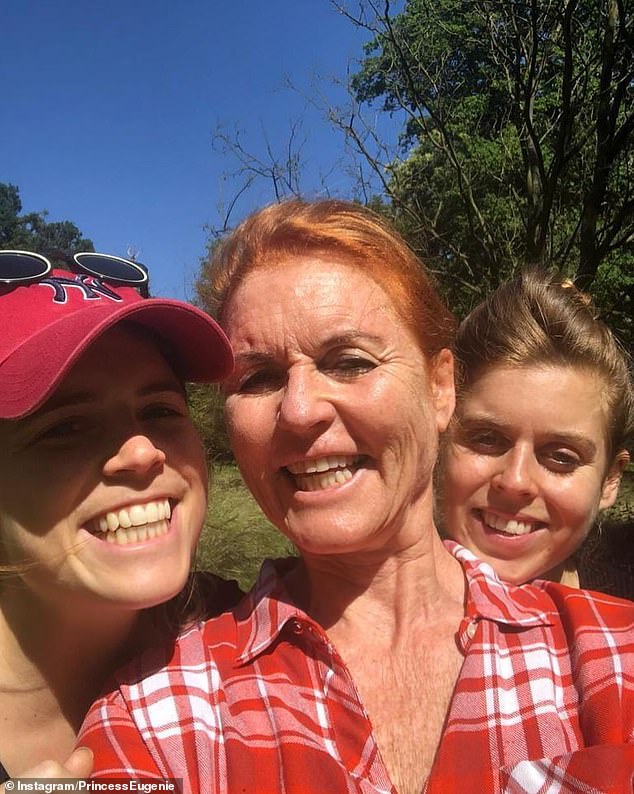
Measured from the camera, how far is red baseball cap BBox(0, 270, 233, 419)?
144cm

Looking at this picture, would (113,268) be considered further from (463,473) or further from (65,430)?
(463,473)

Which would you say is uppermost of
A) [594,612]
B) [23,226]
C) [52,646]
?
[23,226]

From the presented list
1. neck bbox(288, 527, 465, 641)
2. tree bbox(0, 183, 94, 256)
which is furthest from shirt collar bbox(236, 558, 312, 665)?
tree bbox(0, 183, 94, 256)

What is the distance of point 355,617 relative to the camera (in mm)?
1935

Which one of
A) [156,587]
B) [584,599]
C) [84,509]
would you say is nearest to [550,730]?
[584,599]

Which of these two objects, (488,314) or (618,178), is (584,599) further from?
(618,178)

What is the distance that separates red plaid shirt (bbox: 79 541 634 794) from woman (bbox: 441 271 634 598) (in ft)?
1.52

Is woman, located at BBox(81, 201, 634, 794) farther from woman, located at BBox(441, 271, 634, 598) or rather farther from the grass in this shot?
the grass

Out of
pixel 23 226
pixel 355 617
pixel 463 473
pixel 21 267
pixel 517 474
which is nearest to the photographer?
pixel 21 267

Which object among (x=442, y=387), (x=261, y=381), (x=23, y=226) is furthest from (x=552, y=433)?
(x=23, y=226)

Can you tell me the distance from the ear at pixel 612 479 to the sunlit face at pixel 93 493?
66.6 inches

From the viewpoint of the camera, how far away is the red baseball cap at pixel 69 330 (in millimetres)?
1443

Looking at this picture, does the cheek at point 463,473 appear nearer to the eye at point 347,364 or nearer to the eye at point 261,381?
the eye at point 347,364

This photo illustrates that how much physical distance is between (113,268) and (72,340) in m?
0.49
